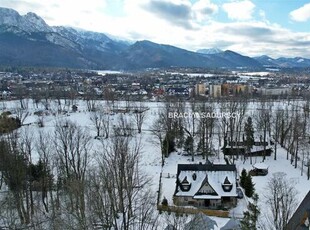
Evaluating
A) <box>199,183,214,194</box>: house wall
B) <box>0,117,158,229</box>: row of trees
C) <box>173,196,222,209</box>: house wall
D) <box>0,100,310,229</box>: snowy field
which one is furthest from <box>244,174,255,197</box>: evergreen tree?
<box>0,117,158,229</box>: row of trees

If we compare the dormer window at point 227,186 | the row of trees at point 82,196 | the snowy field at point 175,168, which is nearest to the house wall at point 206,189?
the dormer window at point 227,186

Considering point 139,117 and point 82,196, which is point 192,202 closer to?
point 82,196

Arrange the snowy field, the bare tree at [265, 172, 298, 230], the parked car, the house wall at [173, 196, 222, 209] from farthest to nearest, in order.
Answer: the parked car → the snowy field → the house wall at [173, 196, 222, 209] → the bare tree at [265, 172, 298, 230]

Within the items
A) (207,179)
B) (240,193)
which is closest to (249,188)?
(240,193)

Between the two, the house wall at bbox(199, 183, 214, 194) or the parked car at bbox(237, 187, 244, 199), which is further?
→ the parked car at bbox(237, 187, 244, 199)

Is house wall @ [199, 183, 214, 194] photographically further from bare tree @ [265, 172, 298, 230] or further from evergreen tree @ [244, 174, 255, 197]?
bare tree @ [265, 172, 298, 230]

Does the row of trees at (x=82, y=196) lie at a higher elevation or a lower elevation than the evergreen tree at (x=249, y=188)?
higher

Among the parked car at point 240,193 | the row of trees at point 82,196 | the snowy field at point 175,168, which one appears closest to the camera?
the row of trees at point 82,196

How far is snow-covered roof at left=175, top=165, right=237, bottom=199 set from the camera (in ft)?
82.9

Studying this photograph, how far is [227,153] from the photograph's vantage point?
37781 millimetres

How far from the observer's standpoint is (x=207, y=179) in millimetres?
25844

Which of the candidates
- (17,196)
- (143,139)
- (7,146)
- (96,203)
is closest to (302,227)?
(96,203)

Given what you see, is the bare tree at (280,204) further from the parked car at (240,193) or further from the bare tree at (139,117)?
the bare tree at (139,117)

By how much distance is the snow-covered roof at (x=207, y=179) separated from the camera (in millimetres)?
25281
